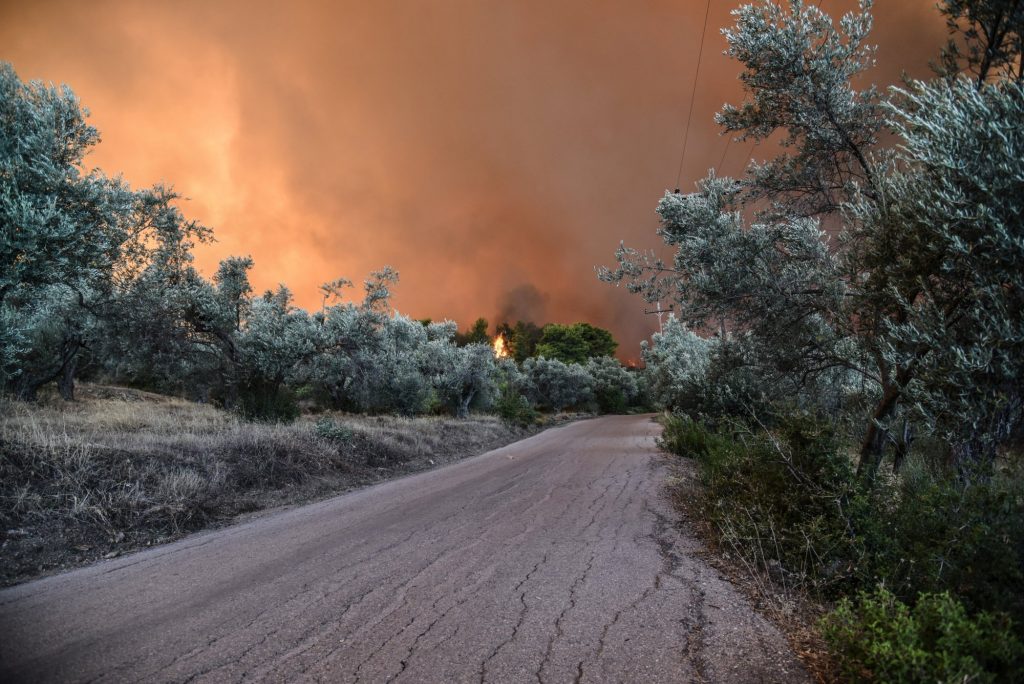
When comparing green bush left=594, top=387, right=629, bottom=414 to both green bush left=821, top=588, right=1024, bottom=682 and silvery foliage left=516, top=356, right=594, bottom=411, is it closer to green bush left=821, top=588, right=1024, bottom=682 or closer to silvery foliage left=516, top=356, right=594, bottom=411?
silvery foliage left=516, top=356, right=594, bottom=411

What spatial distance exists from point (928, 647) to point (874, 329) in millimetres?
4887

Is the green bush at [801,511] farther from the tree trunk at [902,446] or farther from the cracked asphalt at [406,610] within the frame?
the tree trunk at [902,446]

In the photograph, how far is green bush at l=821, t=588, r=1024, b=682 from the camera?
2.27 metres

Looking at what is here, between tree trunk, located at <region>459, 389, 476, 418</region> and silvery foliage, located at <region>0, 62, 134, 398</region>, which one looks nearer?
silvery foliage, located at <region>0, 62, 134, 398</region>

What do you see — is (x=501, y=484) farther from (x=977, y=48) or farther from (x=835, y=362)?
(x=977, y=48)

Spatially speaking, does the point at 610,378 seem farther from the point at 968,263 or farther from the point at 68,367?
the point at 968,263

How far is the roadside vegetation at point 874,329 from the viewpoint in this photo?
3168 millimetres

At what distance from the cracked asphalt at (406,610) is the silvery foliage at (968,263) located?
2.77 metres

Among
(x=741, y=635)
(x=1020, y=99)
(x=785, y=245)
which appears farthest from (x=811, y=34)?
(x=741, y=635)

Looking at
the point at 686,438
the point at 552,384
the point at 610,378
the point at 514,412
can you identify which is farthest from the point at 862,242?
the point at 610,378

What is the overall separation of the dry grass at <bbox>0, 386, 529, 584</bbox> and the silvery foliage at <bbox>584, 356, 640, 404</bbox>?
5224 centimetres

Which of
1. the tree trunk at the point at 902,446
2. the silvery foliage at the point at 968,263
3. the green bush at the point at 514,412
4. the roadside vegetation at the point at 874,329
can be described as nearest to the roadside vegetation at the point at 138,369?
the green bush at the point at 514,412

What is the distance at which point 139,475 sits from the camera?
26.5 feet

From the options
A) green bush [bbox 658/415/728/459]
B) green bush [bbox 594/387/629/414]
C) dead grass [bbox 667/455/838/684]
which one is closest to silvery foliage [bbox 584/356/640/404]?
green bush [bbox 594/387/629/414]
